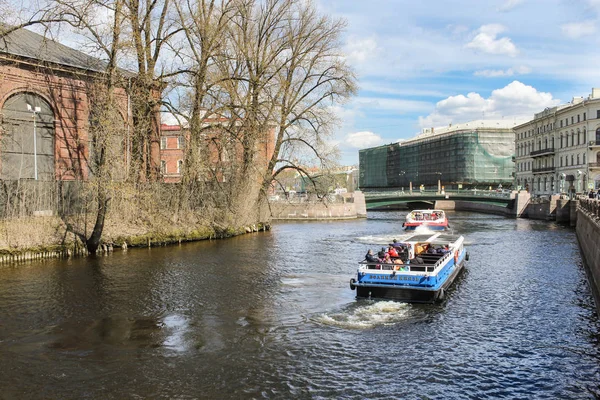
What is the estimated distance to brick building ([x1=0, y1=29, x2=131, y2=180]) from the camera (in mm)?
38219

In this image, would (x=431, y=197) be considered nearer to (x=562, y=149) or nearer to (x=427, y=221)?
(x=562, y=149)

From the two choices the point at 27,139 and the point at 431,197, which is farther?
the point at 431,197

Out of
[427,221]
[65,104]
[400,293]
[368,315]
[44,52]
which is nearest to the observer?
[368,315]

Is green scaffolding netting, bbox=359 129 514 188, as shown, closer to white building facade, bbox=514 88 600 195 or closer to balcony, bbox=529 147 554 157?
A: white building facade, bbox=514 88 600 195

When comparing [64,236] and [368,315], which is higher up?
[64,236]

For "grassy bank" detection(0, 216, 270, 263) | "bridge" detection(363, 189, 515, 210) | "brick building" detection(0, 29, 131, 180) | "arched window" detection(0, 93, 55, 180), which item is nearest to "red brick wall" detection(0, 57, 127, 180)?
"brick building" detection(0, 29, 131, 180)

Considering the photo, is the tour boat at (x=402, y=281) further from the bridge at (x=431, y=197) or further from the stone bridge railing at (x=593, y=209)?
the bridge at (x=431, y=197)

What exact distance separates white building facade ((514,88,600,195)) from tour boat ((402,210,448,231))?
105ft

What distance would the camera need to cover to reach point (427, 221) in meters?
54.3

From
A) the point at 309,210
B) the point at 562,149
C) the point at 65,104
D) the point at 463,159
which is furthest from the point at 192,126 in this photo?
the point at 463,159

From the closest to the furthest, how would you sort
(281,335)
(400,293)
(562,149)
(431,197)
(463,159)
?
(281,335) → (400,293) → (431,197) → (562,149) → (463,159)

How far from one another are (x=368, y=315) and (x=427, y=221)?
3696 centimetres

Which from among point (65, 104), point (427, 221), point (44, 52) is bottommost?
point (427, 221)

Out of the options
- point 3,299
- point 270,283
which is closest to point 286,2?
point 270,283
